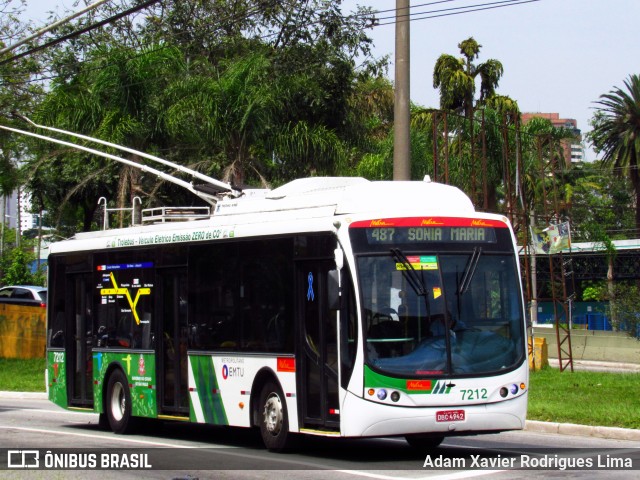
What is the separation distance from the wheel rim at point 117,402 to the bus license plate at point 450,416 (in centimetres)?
647

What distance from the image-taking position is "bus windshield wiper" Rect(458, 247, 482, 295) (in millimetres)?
12086

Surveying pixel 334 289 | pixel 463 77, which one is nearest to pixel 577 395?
pixel 334 289

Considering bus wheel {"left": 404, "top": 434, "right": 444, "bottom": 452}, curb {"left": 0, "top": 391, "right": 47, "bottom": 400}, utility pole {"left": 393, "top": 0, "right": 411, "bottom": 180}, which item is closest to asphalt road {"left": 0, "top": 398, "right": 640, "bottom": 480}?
bus wheel {"left": 404, "top": 434, "right": 444, "bottom": 452}

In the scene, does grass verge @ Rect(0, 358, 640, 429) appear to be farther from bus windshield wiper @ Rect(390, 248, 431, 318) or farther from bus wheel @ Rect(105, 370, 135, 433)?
bus wheel @ Rect(105, 370, 135, 433)

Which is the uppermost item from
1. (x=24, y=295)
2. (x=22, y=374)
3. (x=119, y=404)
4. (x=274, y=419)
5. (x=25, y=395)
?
(x=24, y=295)

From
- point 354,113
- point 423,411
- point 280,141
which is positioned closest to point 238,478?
point 423,411

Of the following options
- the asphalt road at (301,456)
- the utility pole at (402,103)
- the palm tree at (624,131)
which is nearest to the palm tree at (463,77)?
the palm tree at (624,131)

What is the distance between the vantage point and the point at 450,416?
11.6m

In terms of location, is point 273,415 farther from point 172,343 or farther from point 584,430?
point 584,430

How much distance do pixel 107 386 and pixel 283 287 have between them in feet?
16.5

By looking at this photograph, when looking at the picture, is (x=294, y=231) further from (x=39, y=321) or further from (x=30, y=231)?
(x=30, y=231)

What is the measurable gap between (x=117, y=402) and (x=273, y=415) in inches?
176

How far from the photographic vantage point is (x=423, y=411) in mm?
11539

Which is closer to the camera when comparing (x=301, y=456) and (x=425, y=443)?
(x=301, y=456)
